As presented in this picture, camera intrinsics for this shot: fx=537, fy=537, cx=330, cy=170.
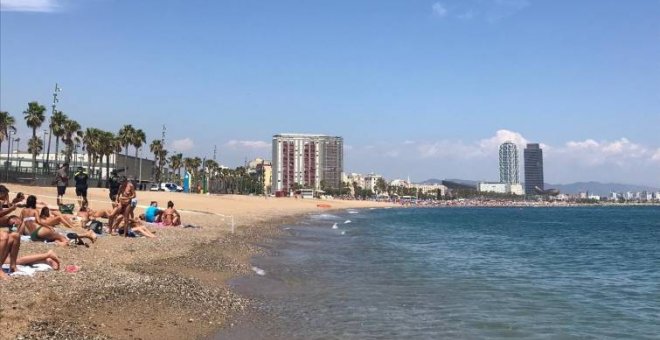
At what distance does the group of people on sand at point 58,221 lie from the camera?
9733 mm

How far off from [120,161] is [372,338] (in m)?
92.3

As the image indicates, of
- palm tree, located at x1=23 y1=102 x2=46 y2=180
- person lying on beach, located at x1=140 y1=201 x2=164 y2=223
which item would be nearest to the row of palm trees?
palm tree, located at x1=23 y1=102 x2=46 y2=180

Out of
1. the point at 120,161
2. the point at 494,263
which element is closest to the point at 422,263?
the point at 494,263

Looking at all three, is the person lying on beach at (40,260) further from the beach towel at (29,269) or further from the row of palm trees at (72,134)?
the row of palm trees at (72,134)

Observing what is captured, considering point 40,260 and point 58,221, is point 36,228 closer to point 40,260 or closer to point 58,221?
point 58,221

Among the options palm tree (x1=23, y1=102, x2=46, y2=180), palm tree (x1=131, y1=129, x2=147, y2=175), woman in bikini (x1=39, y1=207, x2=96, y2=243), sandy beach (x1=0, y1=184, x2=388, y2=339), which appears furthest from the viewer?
palm tree (x1=131, y1=129, x2=147, y2=175)

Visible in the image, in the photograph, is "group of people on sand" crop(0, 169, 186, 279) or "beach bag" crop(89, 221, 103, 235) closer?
"group of people on sand" crop(0, 169, 186, 279)

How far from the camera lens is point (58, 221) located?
16.4 m

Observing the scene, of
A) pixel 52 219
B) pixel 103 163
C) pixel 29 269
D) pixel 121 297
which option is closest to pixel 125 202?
pixel 52 219

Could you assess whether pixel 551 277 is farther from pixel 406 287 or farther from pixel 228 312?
pixel 228 312

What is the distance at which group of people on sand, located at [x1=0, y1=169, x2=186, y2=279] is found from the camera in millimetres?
9733

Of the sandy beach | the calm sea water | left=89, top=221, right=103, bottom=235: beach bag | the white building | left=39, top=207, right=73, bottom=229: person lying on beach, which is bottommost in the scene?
the calm sea water

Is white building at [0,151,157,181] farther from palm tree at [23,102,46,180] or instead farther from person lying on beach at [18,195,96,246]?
person lying on beach at [18,195,96,246]

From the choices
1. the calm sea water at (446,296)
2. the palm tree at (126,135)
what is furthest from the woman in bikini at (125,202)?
the palm tree at (126,135)
